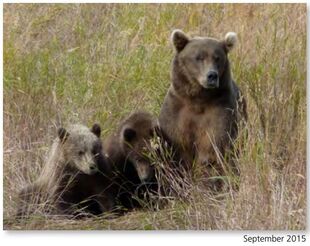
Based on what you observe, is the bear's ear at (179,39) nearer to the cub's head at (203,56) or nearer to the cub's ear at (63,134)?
the cub's head at (203,56)

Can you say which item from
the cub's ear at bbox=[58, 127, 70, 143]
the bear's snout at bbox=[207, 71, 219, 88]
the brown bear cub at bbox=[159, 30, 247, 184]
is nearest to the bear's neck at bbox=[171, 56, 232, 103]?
the brown bear cub at bbox=[159, 30, 247, 184]

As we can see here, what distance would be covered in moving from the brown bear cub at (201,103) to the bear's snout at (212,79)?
0.03 m

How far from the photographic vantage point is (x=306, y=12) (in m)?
8.73

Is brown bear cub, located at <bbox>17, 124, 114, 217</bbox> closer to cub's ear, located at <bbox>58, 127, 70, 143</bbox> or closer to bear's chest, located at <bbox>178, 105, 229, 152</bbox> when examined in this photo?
cub's ear, located at <bbox>58, 127, 70, 143</bbox>

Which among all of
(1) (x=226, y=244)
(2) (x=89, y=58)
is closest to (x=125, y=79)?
(2) (x=89, y=58)

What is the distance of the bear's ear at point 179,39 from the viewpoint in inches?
354

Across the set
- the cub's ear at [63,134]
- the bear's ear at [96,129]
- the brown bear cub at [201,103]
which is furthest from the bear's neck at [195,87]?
the cub's ear at [63,134]

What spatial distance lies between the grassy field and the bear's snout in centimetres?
31

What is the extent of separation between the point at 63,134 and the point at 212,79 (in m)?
1.00

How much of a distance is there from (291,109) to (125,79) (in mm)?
1292

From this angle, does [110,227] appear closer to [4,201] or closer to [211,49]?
[4,201]

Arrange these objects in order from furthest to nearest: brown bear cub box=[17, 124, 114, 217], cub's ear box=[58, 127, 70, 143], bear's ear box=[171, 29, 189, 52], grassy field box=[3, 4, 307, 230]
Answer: bear's ear box=[171, 29, 189, 52], cub's ear box=[58, 127, 70, 143], brown bear cub box=[17, 124, 114, 217], grassy field box=[3, 4, 307, 230]

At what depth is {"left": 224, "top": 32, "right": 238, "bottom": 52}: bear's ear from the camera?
896 cm

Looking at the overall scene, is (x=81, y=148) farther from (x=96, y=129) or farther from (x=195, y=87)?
(x=195, y=87)
